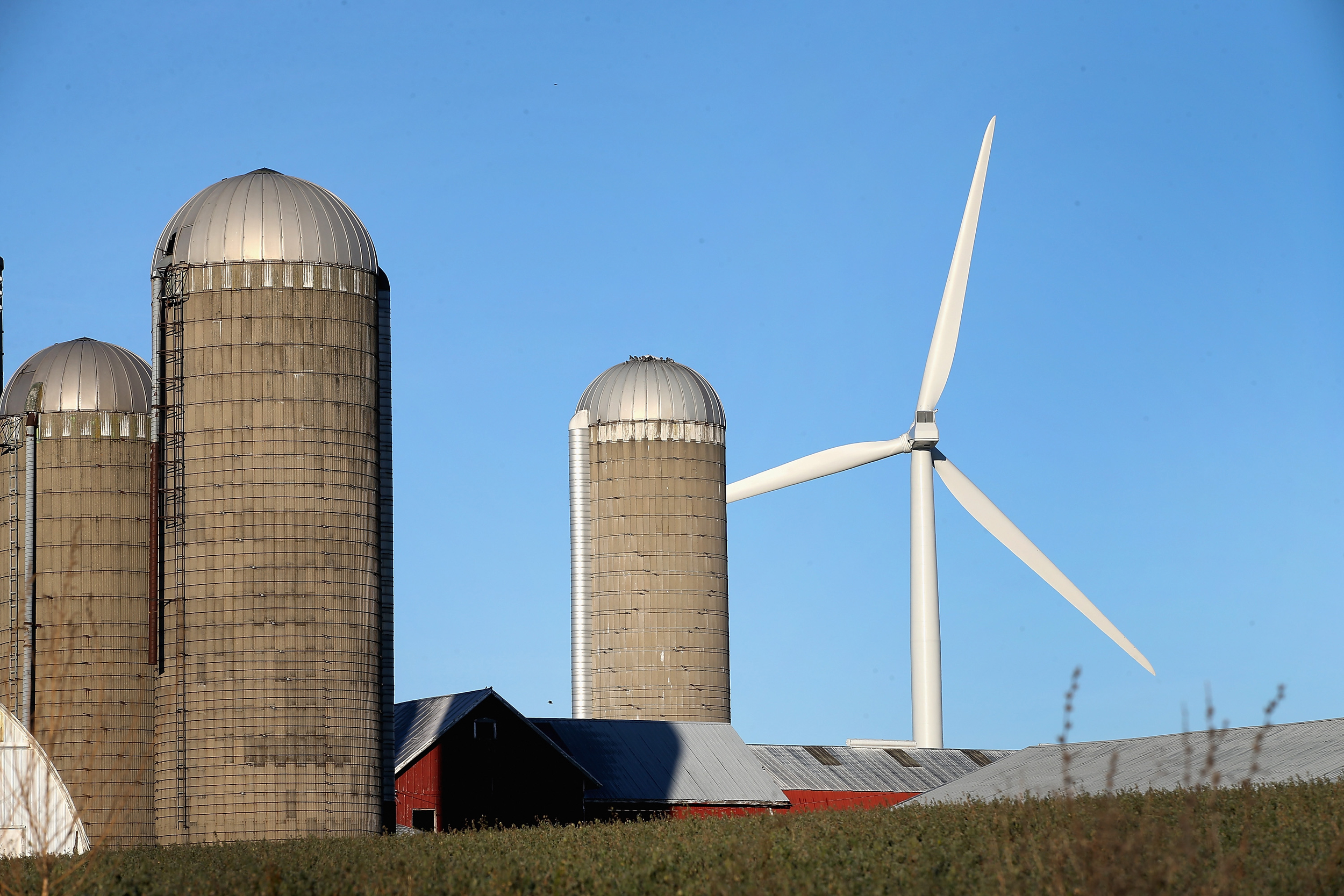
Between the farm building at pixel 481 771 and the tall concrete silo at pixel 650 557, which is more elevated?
the tall concrete silo at pixel 650 557

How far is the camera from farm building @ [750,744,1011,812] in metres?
56.4

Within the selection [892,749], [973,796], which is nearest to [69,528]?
[973,796]

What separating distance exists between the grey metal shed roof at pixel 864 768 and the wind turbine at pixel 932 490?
4.19ft

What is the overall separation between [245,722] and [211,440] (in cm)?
635

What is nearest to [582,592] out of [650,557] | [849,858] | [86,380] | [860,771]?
[650,557]

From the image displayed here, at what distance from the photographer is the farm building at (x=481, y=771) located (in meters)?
45.8

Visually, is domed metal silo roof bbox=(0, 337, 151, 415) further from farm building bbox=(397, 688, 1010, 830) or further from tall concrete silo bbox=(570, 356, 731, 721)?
tall concrete silo bbox=(570, 356, 731, 721)

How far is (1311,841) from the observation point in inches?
896

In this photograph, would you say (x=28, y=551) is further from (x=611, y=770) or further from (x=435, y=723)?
(x=611, y=770)

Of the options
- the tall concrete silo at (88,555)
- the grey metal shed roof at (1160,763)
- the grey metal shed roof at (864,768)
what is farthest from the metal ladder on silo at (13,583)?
the grey metal shed roof at (864,768)

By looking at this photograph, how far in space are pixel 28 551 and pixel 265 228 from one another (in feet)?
40.5

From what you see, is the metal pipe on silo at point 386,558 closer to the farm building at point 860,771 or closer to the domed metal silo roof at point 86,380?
the domed metal silo roof at point 86,380

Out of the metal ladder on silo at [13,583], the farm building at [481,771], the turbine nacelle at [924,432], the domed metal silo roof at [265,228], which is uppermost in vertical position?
the domed metal silo roof at [265,228]

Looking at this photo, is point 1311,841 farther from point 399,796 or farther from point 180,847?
point 399,796
